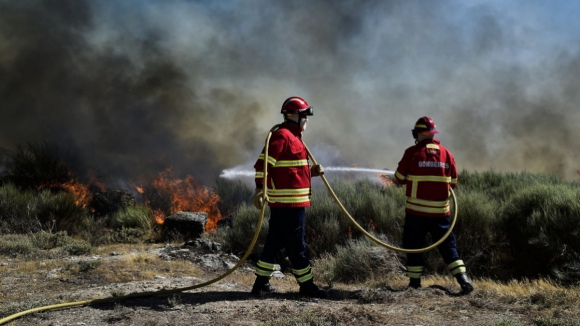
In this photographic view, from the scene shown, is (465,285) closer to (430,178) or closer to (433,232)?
(433,232)

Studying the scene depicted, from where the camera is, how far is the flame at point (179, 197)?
14867mm

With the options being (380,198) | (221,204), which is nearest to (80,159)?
(221,204)

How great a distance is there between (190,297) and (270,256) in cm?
97

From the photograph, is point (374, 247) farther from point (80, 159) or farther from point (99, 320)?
point (80, 159)

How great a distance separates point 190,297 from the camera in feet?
19.6

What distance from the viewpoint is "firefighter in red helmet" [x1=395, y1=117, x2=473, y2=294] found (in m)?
6.20

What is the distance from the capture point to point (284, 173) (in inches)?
224

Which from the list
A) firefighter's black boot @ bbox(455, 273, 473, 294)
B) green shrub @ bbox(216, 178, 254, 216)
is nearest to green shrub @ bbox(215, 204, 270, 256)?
green shrub @ bbox(216, 178, 254, 216)

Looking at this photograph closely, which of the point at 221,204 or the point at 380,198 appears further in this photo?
the point at 221,204

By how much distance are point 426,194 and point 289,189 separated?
159cm

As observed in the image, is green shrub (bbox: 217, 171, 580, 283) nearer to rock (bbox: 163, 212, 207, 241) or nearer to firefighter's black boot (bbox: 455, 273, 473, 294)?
rock (bbox: 163, 212, 207, 241)

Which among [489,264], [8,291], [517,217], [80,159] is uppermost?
[80,159]

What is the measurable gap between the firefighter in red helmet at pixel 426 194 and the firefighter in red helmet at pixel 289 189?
1.17 metres

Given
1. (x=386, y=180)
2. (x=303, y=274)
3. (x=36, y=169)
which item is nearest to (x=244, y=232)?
(x=386, y=180)
